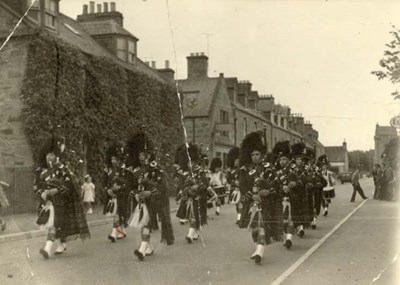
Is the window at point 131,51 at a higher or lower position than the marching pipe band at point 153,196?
higher

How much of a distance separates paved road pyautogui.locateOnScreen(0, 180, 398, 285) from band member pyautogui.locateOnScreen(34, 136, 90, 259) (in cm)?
43

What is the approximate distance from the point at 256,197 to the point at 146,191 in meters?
1.91

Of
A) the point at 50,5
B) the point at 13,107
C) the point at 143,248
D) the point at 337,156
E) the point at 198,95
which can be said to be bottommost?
the point at 143,248

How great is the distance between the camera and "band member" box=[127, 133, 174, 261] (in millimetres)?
9758

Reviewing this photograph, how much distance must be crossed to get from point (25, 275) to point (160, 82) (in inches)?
849

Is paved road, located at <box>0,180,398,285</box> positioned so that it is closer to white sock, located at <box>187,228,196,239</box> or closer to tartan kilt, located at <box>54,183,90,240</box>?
white sock, located at <box>187,228,196,239</box>

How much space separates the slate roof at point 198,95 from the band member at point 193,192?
23.7 meters

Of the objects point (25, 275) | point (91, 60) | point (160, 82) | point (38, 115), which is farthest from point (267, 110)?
point (25, 275)

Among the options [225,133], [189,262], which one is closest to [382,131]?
[225,133]

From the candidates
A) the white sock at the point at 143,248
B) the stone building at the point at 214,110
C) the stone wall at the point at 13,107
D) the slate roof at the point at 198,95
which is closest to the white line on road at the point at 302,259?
the white sock at the point at 143,248

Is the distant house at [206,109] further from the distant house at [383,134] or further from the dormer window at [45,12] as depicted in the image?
the dormer window at [45,12]

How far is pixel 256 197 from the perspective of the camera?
9336mm

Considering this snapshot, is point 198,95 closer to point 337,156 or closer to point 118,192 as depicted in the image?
point 337,156

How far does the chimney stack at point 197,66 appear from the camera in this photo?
136ft
